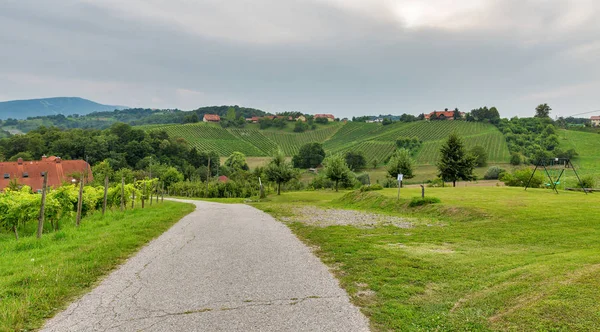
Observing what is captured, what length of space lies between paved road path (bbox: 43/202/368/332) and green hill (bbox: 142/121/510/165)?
8306 cm

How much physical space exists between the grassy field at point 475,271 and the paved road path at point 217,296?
1.96ft

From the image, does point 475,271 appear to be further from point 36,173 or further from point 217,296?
point 36,173

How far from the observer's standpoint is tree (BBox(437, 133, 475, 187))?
44.3 metres

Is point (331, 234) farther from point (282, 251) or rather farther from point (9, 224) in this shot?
point (9, 224)

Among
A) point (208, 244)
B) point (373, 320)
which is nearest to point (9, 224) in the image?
point (208, 244)

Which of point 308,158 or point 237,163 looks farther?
point 308,158

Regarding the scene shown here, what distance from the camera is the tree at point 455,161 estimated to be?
44312mm

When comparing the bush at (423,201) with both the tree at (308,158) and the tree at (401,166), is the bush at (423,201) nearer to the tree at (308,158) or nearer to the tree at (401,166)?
the tree at (401,166)

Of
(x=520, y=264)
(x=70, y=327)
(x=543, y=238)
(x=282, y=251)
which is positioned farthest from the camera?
(x=543, y=238)

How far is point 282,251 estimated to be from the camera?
931cm

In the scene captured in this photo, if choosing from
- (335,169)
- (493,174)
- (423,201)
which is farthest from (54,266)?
(493,174)

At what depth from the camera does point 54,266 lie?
7.39 metres

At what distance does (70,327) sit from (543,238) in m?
11.5

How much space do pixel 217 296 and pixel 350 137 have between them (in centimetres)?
12888
